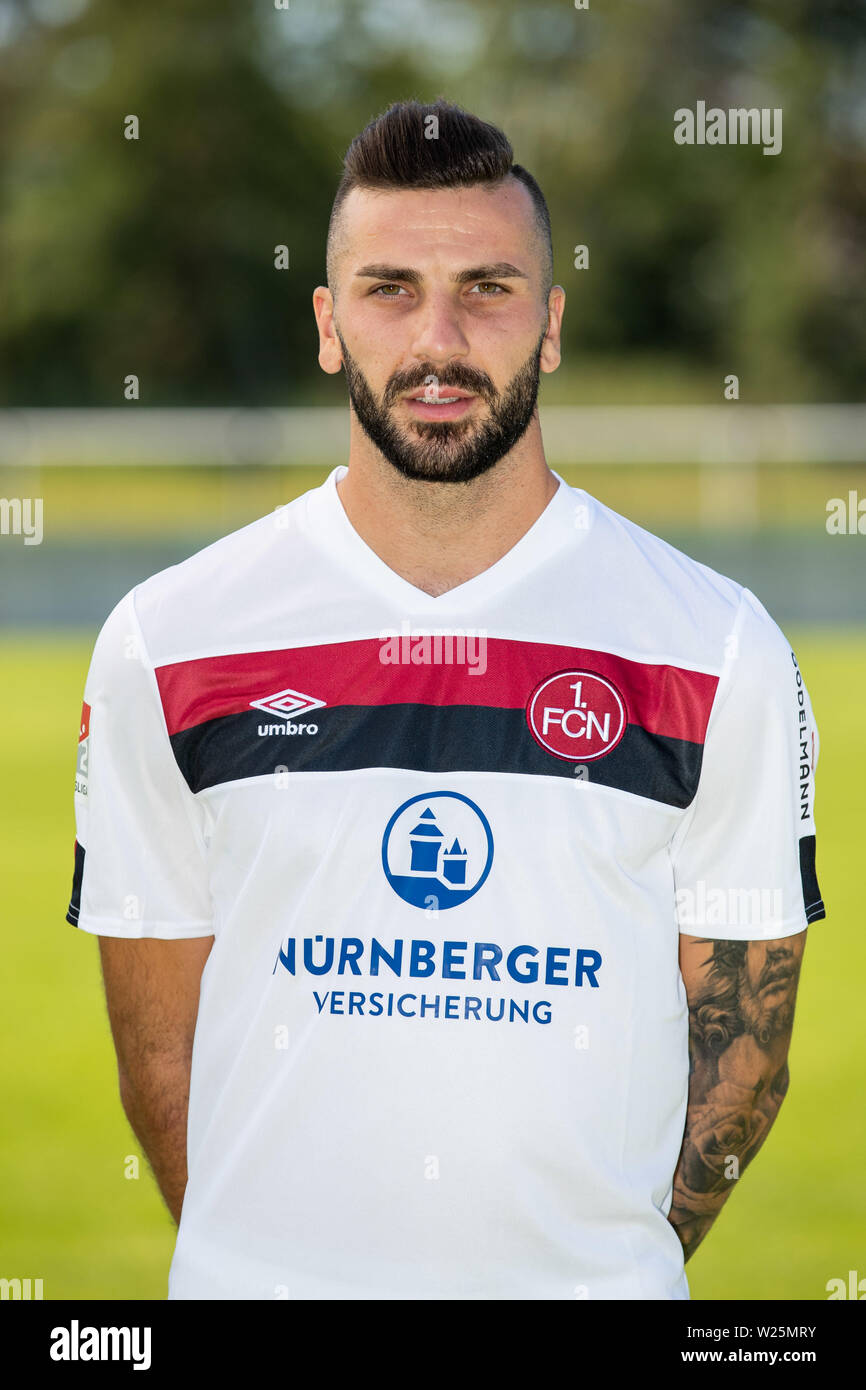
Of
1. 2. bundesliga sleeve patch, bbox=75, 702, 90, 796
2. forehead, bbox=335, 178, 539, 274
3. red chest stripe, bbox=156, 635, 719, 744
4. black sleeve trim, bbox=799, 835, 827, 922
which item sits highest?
forehead, bbox=335, 178, 539, 274

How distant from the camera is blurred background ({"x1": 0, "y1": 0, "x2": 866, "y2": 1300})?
19.5 m

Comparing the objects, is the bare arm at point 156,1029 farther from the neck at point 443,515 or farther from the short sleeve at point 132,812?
the neck at point 443,515

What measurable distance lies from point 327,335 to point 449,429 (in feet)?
0.92

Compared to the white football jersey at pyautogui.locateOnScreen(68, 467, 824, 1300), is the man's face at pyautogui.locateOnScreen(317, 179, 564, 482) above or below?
above

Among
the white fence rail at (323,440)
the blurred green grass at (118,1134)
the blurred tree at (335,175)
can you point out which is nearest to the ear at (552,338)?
the blurred green grass at (118,1134)

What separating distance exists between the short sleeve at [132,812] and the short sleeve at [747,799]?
2.31ft

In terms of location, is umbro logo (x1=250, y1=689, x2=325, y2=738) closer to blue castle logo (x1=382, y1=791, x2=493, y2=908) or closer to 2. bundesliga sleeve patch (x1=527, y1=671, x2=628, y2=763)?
blue castle logo (x1=382, y1=791, x2=493, y2=908)

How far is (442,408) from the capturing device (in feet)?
7.76

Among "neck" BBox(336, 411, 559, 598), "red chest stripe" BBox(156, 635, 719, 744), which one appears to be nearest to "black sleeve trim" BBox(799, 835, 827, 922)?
"red chest stripe" BBox(156, 635, 719, 744)

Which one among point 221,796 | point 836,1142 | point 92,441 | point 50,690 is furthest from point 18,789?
point 92,441

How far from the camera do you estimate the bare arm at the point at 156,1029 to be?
8.38 feet

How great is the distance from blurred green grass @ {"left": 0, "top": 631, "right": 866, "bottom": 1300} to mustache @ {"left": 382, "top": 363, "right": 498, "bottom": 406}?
2.68 meters

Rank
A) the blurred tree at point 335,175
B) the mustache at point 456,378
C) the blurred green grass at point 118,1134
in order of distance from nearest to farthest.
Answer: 1. the mustache at point 456,378
2. the blurred green grass at point 118,1134
3. the blurred tree at point 335,175

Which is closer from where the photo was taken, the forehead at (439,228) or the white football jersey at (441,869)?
the white football jersey at (441,869)
